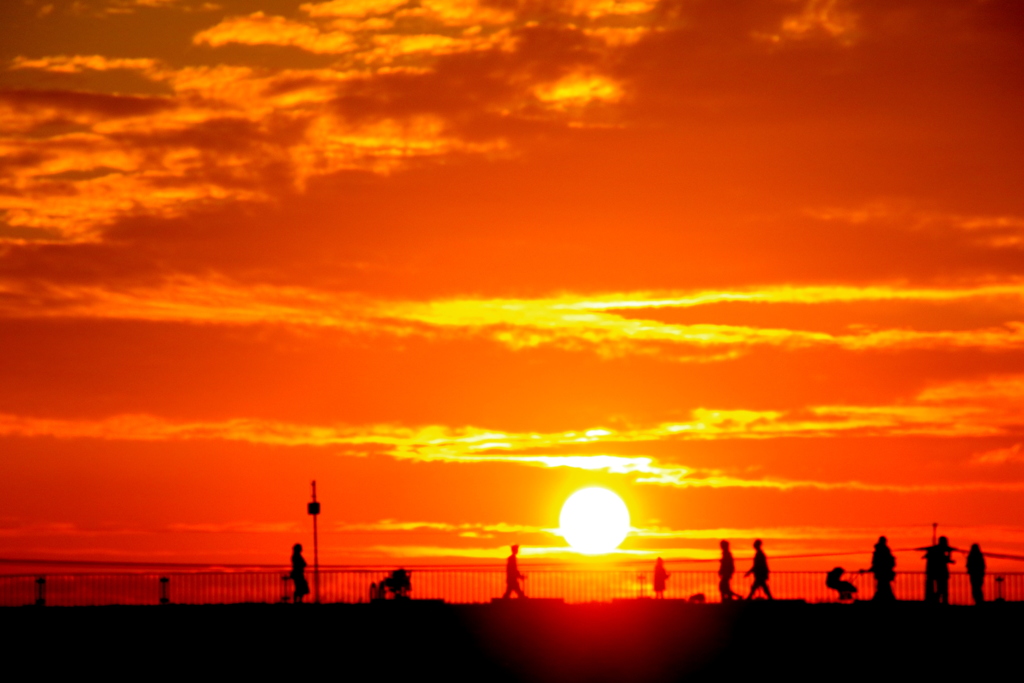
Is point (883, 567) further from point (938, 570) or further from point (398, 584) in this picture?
point (398, 584)

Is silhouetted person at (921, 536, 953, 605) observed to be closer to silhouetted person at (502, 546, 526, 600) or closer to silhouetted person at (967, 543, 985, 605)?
silhouetted person at (967, 543, 985, 605)

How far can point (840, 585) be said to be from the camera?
8044 centimetres

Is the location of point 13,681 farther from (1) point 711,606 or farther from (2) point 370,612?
(1) point 711,606

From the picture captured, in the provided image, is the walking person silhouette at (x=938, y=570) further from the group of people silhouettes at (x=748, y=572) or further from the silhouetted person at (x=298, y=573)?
the silhouetted person at (x=298, y=573)

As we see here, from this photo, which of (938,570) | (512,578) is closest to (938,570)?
(938,570)

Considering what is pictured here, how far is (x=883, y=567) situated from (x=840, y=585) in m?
6.94

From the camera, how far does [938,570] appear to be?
243ft

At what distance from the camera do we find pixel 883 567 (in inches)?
2899

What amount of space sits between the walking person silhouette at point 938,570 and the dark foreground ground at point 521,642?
76 cm

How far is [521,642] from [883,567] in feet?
37.9

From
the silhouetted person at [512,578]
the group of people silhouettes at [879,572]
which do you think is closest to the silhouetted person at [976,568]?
the group of people silhouettes at [879,572]

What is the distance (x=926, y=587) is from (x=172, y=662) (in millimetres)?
23735

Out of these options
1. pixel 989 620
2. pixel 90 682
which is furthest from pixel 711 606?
pixel 90 682

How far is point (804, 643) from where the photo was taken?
72.3 m
